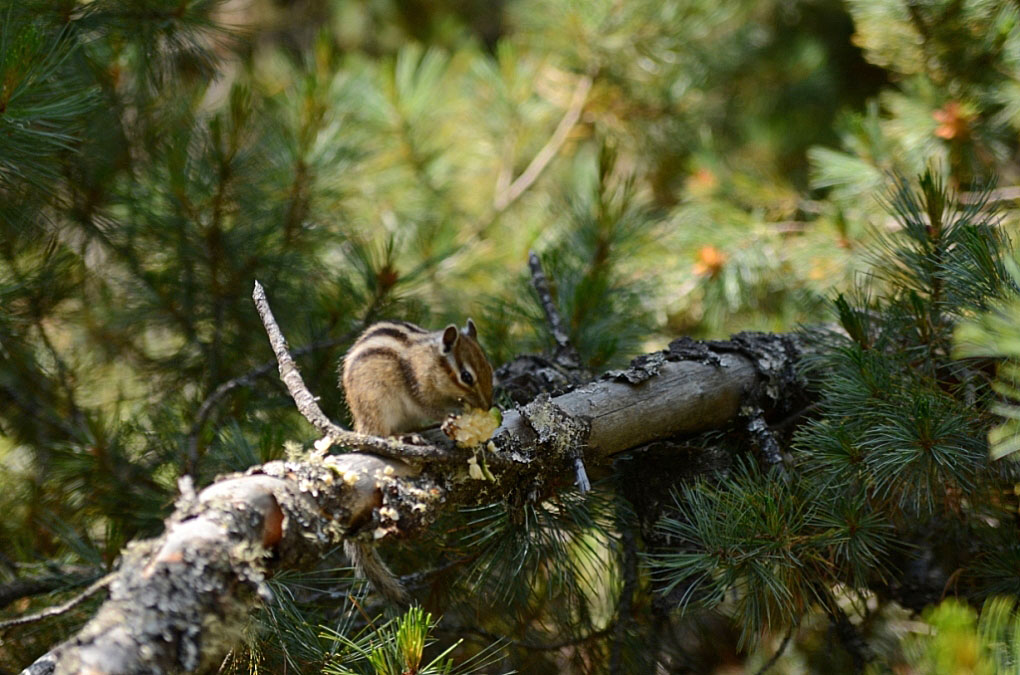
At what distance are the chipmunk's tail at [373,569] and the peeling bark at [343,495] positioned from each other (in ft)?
0.58

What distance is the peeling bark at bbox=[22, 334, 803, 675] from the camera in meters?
1.02

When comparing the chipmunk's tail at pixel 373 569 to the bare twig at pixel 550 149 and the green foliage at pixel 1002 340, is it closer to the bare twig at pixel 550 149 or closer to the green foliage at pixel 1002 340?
the green foliage at pixel 1002 340

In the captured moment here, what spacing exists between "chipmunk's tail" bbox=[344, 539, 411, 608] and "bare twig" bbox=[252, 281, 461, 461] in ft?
0.66

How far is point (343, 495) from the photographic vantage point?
1273mm

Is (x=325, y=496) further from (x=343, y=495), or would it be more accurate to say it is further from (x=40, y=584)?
(x=40, y=584)

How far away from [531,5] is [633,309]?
2.01 meters

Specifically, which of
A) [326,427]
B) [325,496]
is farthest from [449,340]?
[325,496]

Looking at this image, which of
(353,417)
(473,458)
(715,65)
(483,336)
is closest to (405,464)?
(473,458)

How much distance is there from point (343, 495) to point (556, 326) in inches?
36.4

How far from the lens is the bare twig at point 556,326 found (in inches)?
79.0

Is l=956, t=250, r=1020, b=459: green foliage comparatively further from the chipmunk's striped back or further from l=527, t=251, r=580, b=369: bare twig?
the chipmunk's striped back

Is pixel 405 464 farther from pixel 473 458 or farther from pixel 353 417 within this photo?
pixel 353 417

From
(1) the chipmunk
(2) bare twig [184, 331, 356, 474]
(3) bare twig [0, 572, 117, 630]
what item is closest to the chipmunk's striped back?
(1) the chipmunk

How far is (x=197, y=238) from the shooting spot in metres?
2.49
